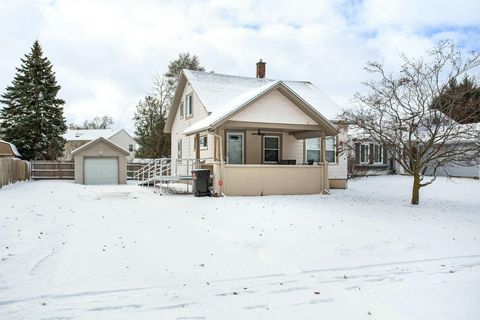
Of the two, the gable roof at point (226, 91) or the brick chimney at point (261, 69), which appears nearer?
the gable roof at point (226, 91)

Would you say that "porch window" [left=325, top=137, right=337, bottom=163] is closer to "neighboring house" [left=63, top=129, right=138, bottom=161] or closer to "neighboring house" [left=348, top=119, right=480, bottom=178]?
"neighboring house" [left=348, top=119, right=480, bottom=178]

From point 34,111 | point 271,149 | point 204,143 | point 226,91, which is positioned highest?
point 34,111

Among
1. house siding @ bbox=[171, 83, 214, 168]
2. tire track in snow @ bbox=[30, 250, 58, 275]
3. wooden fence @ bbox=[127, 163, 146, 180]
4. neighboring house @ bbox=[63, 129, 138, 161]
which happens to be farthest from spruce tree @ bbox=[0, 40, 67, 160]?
tire track in snow @ bbox=[30, 250, 58, 275]

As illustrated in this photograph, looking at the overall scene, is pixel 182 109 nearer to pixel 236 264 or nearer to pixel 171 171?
pixel 171 171

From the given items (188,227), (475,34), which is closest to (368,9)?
(475,34)

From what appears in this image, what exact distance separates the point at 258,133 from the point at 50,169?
57.8ft

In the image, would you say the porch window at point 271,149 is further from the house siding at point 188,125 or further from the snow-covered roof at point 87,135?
the snow-covered roof at point 87,135

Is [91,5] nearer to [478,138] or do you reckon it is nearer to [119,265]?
[119,265]

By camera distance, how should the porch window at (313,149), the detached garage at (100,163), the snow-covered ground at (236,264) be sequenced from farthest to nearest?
the detached garage at (100,163), the porch window at (313,149), the snow-covered ground at (236,264)

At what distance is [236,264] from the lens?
6.29 meters

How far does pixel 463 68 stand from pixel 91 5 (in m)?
12.2

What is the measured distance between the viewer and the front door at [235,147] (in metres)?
19.3

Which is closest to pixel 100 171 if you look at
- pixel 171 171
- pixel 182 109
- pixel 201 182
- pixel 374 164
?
pixel 171 171

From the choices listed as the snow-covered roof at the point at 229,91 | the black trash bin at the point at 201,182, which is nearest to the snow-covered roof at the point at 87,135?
the snow-covered roof at the point at 229,91
